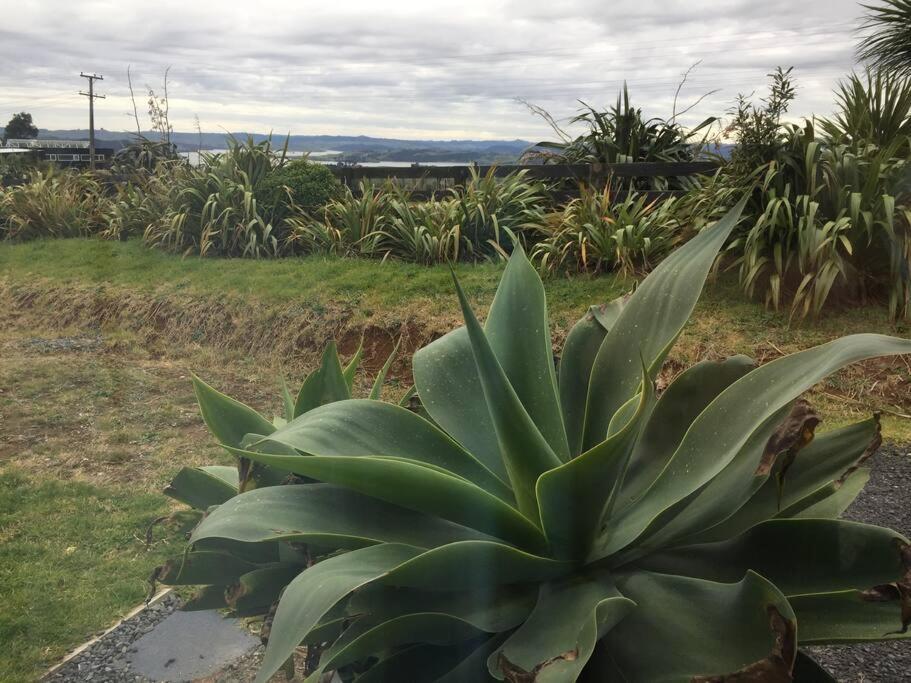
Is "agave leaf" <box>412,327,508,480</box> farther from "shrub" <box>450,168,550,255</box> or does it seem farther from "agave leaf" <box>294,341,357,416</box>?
"shrub" <box>450,168,550,255</box>

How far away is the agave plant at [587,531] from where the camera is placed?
57cm

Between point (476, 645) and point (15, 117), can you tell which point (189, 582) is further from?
point (15, 117)

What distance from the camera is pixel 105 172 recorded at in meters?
2.52

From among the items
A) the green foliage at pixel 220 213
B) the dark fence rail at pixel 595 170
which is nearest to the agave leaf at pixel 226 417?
the dark fence rail at pixel 595 170

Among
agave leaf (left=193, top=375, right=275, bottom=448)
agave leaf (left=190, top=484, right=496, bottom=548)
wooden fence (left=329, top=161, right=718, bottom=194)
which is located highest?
wooden fence (left=329, top=161, right=718, bottom=194)

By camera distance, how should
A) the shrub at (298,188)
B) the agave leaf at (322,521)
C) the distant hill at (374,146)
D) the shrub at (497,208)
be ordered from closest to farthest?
the agave leaf at (322,521)
the distant hill at (374,146)
the shrub at (497,208)
the shrub at (298,188)

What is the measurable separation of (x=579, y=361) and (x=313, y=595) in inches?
17.7

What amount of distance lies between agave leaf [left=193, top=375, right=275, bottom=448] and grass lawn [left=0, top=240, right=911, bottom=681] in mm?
308

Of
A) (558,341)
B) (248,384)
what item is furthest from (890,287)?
(248,384)

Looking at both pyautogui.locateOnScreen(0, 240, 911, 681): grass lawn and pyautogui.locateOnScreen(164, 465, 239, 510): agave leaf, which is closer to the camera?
pyautogui.locateOnScreen(164, 465, 239, 510): agave leaf

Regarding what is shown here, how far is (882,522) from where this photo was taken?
180cm

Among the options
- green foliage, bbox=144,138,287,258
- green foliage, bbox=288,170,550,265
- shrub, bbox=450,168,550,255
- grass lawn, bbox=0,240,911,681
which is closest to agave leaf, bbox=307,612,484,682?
grass lawn, bbox=0,240,911,681

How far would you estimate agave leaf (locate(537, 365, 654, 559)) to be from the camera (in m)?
0.56

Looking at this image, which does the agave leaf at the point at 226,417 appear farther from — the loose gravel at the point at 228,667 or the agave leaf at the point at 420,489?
the loose gravel at the point at 228,667
